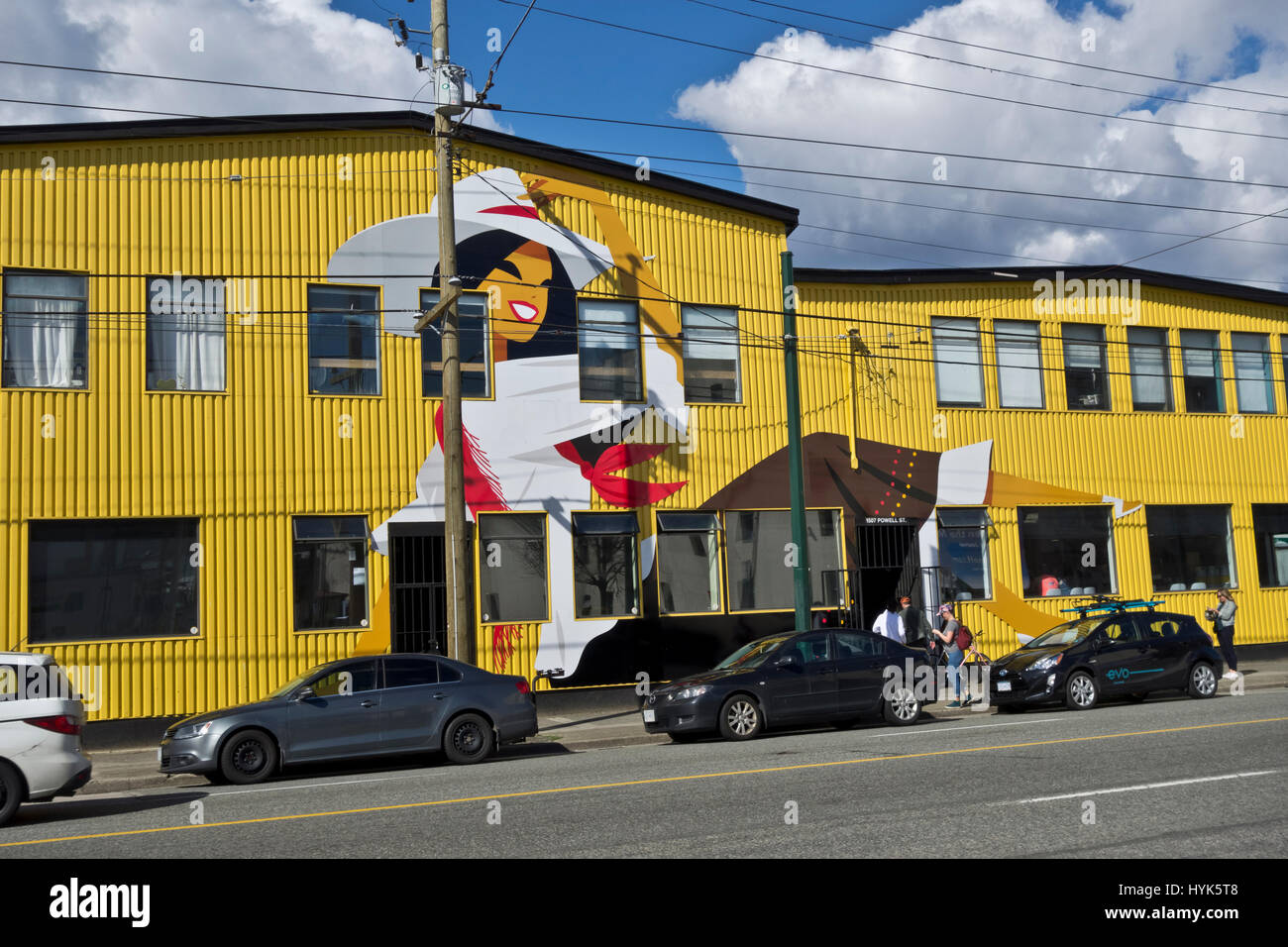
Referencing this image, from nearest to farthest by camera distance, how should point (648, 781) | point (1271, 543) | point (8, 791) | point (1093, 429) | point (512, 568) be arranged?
point (8, 791)
point (648, 781)
point (512, 568)
point (1093, 429)
point (1271, 543)

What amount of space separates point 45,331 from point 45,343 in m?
0.19

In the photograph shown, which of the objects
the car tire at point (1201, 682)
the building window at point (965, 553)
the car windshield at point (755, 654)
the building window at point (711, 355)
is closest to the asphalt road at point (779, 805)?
the car windshield at point (755, 654)

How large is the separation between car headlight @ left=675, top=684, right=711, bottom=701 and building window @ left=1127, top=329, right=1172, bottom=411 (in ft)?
49.9

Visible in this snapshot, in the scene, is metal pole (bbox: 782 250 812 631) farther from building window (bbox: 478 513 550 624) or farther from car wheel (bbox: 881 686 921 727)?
building window (bbox: 478 513 550 624)

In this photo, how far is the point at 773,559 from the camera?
22.9 m

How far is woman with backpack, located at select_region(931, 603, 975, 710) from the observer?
66.3ft

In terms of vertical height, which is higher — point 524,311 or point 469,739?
point 524,311

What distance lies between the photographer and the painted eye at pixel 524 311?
2139 cm

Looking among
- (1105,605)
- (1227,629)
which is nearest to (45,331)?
(1105,605)

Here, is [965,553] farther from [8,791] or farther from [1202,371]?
[8,791]

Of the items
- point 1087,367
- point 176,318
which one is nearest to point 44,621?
point 176,318
